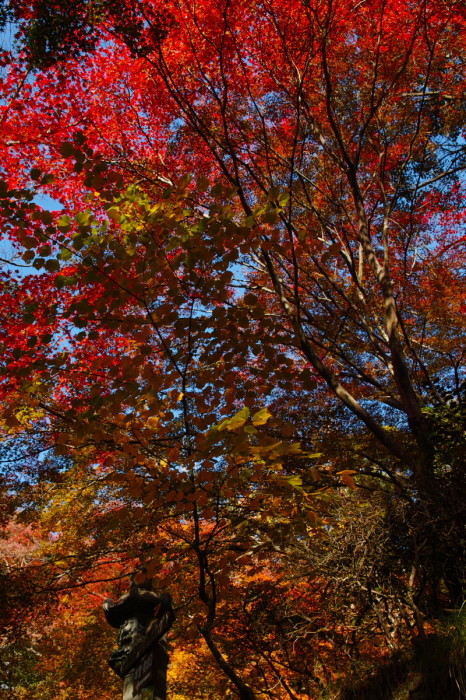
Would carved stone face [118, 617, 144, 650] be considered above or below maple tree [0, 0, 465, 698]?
below

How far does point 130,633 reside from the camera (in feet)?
13.6

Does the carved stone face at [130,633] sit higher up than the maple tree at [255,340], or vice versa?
the maple tree at [255,340]

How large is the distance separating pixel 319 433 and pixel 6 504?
536 cm

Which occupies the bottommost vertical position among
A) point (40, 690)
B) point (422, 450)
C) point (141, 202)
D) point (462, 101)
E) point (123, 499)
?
point (40, 690)

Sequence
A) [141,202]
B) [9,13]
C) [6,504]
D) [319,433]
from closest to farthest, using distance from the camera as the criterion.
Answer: [141,202]
[9,13]
[319,433]
[6,504]

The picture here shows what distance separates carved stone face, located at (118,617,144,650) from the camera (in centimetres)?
408

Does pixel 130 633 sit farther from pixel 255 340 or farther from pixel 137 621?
pixel 255 340

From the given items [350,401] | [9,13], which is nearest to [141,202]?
[350,401]

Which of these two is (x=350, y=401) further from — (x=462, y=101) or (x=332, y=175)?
(x=462, y=101)

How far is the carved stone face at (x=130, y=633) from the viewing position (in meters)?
4.08

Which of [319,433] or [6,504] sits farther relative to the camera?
[6,504]

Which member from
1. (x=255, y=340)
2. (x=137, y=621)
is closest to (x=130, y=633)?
(x=137, y=621)

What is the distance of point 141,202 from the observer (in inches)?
131

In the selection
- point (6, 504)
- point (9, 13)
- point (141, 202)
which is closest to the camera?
point (141, 202)
